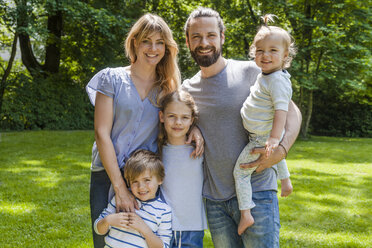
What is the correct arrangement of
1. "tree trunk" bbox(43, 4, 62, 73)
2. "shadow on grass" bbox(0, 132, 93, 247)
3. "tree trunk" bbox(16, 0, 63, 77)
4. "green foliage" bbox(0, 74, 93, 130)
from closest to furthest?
"shadow on grass" bbox(0, 132, 93, 247) → "green foliage" bbox(0, 74, 93, 130) → "tree trunk" bbox(16, 0, 63, 77) → "tree trunk" bbox(43, 4, 62, 73)

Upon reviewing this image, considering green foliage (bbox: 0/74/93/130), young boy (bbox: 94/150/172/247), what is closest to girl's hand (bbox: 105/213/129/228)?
young boy (bbox: 94/150/172/247)

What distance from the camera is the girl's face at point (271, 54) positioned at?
→ 2.24 m

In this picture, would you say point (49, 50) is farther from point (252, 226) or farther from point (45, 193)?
point (252, 226)

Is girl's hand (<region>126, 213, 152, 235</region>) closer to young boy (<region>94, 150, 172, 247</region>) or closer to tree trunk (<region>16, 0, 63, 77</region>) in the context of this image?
young boy (<region>94, 150, 172, 247</region>)

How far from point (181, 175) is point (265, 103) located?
0.72m

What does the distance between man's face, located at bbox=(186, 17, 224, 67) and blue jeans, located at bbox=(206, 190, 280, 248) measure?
937mm

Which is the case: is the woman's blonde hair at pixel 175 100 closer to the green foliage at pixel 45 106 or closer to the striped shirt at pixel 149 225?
the striped shirt at pixel 149 225

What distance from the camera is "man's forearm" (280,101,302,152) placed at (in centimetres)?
230

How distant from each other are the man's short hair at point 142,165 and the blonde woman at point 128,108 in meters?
0.06

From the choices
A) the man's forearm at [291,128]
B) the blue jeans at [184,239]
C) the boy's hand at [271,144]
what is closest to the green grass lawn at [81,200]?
the blue jeans at [184,239]

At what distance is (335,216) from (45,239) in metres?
4.26

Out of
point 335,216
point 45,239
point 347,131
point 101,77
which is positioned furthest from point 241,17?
point 101,77

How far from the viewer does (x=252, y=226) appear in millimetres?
2334

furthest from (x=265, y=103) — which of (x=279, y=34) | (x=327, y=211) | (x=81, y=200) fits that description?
(x=81, y=200)
